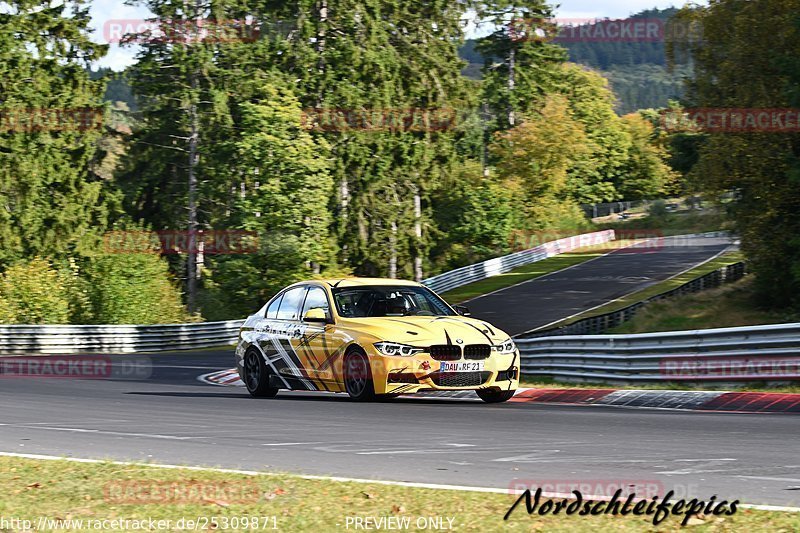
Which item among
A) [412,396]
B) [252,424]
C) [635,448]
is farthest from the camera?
[412,396]

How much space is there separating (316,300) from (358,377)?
1.58 m

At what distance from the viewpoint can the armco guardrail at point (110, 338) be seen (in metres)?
36.4

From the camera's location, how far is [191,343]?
134 feet

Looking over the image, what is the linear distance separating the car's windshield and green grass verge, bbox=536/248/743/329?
21986 mm

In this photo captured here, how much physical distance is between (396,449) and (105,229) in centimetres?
5014

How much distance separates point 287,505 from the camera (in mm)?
6688

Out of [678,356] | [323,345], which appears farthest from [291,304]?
[678,356]

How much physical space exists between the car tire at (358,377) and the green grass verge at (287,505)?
Result: 577 centimetres

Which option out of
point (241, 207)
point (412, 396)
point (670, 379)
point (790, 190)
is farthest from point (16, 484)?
point (241, 207)

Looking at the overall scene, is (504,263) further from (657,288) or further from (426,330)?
(426,330)

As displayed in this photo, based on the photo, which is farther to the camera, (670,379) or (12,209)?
(12,209)

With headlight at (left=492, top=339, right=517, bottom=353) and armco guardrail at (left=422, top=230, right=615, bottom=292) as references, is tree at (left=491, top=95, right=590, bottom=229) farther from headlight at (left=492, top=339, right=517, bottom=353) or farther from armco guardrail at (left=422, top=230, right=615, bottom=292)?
headlight at (left=492, top=339, right=517, bottom=353)

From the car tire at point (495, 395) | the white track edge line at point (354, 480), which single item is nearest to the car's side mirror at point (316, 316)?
the car tire at point (495, 395)

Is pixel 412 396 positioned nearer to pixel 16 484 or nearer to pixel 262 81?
pixel 16 484
